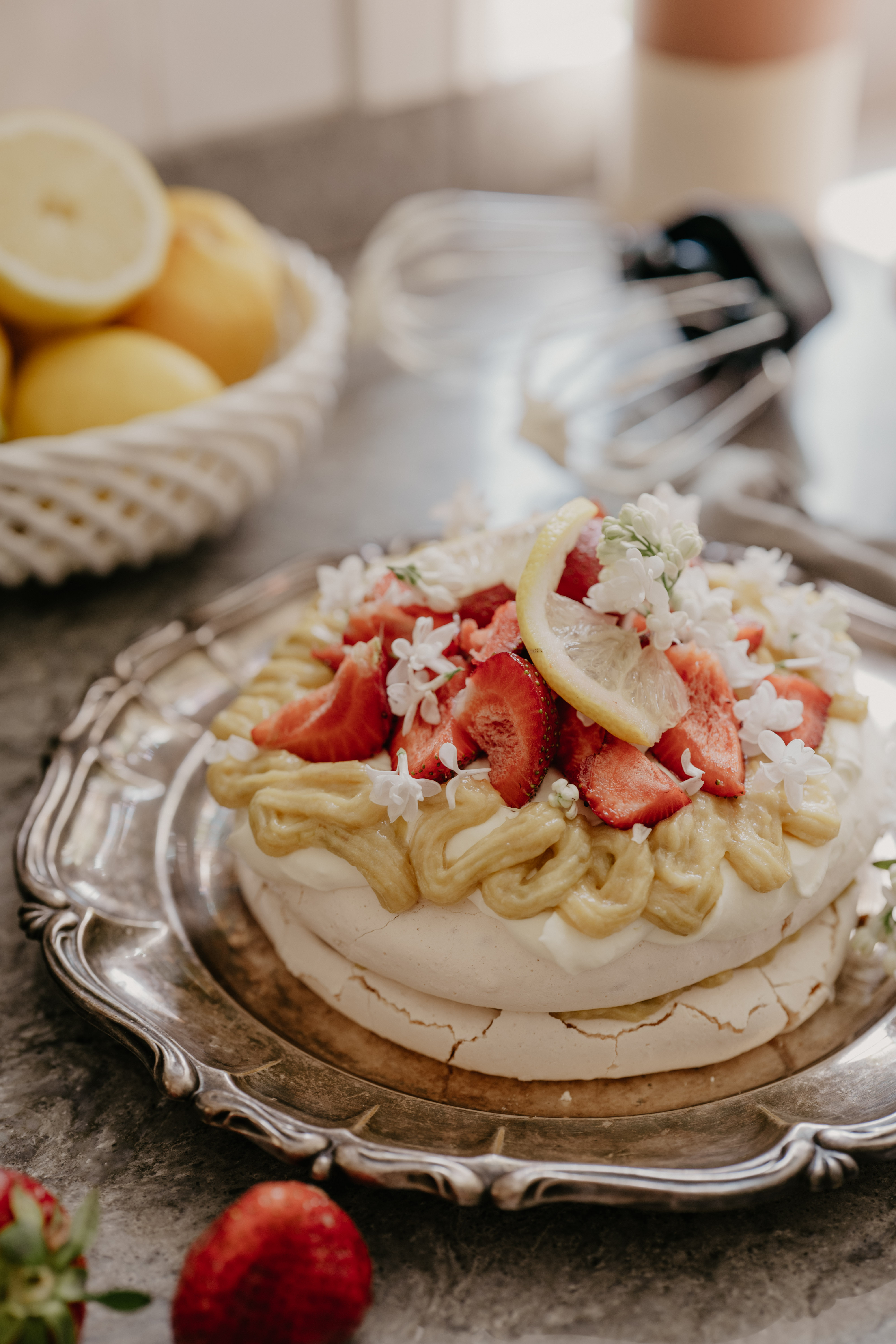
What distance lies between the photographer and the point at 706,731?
1006 millimetres

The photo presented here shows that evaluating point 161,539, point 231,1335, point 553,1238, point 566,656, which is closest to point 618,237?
point 161,539

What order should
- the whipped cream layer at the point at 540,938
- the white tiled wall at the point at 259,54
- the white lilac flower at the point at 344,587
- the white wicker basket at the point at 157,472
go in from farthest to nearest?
the white tiled wall at the point at 259,54
the white wicker basket at the point at 157,472
the white lilac flower at the point at 344,587
the whipped cream layer at the point at 540,938

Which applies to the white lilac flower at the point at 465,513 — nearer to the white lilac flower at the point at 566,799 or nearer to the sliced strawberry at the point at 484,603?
the sliced strawberry at the point at 484,603

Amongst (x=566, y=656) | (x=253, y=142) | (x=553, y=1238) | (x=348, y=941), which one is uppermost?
(x=253, y=142)

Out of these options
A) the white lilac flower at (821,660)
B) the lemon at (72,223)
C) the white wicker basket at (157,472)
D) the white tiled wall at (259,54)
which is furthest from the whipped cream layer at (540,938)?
the white tiled wall at (259,54)

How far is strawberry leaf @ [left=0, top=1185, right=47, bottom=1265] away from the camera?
717 millimetres

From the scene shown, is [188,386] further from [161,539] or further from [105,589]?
[105,589]

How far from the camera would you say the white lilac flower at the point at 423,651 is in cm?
102

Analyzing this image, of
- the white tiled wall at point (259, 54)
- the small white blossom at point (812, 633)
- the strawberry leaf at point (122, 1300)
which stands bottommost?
the strawberry leaf at point (122, 1300)

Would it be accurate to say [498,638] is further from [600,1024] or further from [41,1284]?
[41,1284]

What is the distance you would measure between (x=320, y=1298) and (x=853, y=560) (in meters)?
1.15

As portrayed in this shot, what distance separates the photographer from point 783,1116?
91cm

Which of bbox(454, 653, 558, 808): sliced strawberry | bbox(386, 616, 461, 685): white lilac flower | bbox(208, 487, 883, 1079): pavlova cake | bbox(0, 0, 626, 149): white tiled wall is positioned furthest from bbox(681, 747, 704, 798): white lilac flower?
bbox(0, 0, 626, 149): white tiled wall

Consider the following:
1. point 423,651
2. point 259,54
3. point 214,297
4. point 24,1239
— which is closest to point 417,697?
point 423,651
